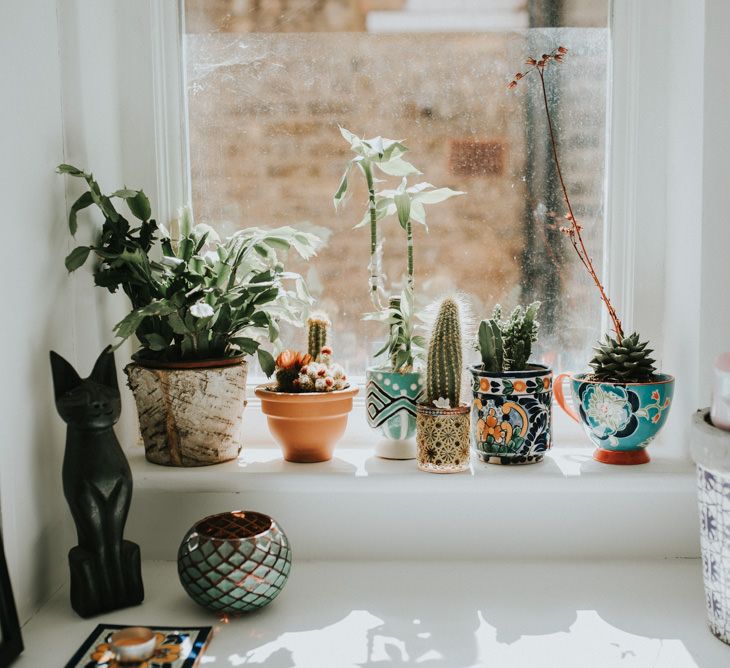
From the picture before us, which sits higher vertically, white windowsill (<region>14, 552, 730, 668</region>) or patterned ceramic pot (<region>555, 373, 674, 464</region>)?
patterned ceramic pot (<region>555, 373, 674, 464</region>)

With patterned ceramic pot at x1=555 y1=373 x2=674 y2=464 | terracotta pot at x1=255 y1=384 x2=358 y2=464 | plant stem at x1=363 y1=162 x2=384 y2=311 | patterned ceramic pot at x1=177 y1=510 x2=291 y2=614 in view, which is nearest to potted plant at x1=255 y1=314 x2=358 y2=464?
terracotta pot at x1=255 y1=384 x2=358 y2=464

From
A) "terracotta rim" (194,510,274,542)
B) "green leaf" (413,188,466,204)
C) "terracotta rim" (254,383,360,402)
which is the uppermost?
"green leaf" (413,188,466,204)

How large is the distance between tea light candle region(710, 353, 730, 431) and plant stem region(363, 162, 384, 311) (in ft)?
1.95

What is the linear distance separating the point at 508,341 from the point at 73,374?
25.5 inches

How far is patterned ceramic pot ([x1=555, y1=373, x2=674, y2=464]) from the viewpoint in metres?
1.18

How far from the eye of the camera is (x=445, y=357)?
119 centimetres

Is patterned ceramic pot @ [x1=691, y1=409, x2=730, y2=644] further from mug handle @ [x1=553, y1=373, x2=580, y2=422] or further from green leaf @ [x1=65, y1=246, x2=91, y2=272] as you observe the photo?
green leaf @ [x1=65, y1=246, x2=91, y2=272]

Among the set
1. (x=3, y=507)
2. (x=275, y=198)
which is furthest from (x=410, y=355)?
(x=3, y=507)

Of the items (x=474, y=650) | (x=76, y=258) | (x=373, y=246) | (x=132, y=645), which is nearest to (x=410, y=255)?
(x=373, y=246)

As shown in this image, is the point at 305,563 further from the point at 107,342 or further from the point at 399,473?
the point at 107,342

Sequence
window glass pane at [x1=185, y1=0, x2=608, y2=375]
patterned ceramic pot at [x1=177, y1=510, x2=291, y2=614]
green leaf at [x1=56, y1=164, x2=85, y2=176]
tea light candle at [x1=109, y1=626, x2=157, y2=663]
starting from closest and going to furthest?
tea light candle at [x1=109, y1=626, x2=157, y2=663] < patterned ceramic pot at [x1=177, y1=510, x2=291, y2=614] < green leaf at [x1=56, y1=164, x2=85, y2=176] < window glass pane at [x1=185, y1=0, x2=608, y2=375]

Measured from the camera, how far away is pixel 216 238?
1.28 meters

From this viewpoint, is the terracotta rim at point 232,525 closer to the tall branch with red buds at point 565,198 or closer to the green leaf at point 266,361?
the green leaf at point 266,361

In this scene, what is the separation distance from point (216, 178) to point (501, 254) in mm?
530
